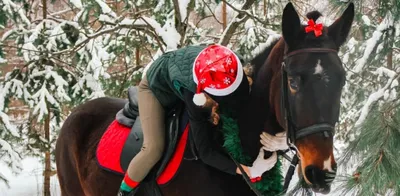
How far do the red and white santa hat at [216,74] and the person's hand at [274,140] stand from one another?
11.9 inches

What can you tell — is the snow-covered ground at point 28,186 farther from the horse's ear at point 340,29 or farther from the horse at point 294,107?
the horse's ear at point 340,29

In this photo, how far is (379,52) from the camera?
1936 millimetres

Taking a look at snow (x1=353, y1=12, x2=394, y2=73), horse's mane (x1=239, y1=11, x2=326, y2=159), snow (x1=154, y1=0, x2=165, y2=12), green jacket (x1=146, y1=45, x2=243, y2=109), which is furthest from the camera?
snow (x1=154, y1=0, x2=165, y2=12)

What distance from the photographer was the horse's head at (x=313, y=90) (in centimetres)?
192

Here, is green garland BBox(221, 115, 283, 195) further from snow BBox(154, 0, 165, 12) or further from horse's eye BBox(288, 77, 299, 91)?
snow BBox(154, 0, 165, 12)

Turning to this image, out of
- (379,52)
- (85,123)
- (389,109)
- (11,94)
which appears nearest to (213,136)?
(379,52)

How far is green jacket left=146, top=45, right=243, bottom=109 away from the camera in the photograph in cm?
260

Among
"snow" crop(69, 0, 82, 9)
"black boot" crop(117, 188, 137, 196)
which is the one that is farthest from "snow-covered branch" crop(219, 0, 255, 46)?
"black boot" crop(117, 188, 137, 196)

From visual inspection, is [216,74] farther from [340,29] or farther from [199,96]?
[340,29]

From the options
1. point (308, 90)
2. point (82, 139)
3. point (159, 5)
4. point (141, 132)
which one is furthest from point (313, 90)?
point (159, 5)

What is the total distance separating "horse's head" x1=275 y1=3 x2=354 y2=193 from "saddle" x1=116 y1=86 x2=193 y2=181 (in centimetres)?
80

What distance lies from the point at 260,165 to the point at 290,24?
76 cm

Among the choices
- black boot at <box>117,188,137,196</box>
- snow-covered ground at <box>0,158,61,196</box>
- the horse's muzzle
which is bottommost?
snow-covered ground at <box>0,158,61,196</box>

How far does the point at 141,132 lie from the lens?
316 cm
